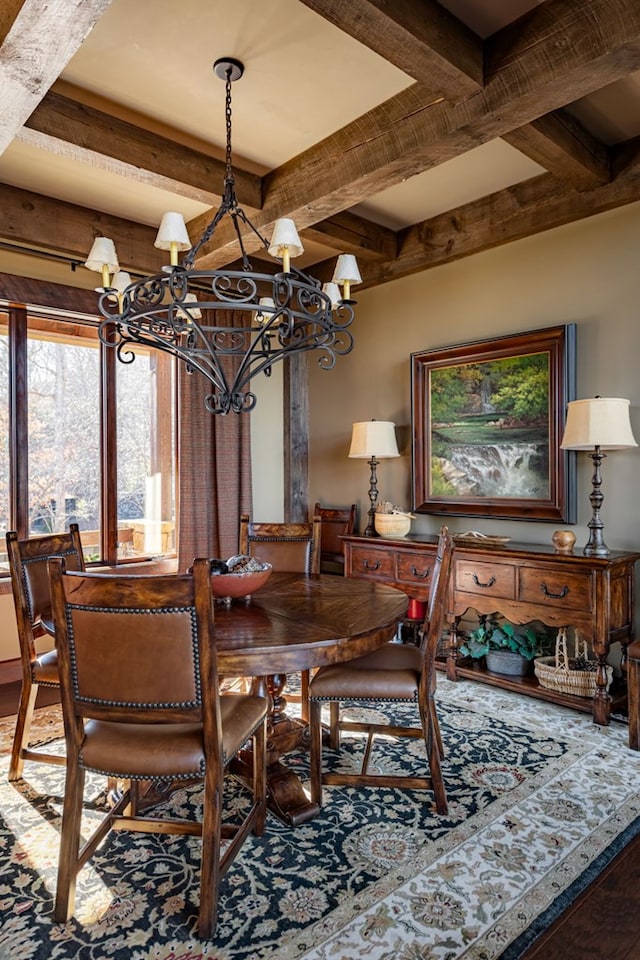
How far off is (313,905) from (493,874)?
0.57 meters

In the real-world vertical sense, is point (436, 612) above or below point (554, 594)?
above

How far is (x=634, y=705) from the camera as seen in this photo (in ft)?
8.87

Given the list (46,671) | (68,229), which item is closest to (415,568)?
(46,671)

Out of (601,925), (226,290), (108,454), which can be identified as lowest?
(601,925)

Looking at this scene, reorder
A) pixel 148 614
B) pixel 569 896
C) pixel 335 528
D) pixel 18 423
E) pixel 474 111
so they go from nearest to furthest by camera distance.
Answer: pixel 148 614 → pixel 569 896 → pixel 474 111 → pixel 18 423 → pixel 335 528

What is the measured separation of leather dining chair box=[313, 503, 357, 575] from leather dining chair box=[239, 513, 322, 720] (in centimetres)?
137

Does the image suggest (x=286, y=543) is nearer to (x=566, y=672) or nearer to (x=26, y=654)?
(x=26, y=654)

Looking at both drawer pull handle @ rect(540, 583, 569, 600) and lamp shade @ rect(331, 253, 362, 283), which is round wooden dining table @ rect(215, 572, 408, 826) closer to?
drawer pull handle @ rect(540, 583, 569, 600)

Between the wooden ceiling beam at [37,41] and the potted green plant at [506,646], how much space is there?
3410 mm

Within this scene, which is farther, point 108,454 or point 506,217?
point 108,454

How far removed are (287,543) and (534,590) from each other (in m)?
1.36

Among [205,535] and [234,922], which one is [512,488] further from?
[234,922]

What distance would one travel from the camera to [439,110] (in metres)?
2.51

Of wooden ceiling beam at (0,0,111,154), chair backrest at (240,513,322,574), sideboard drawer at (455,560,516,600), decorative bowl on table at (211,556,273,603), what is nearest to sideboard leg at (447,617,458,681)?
sideboard drawer at (455,560,516,600)
